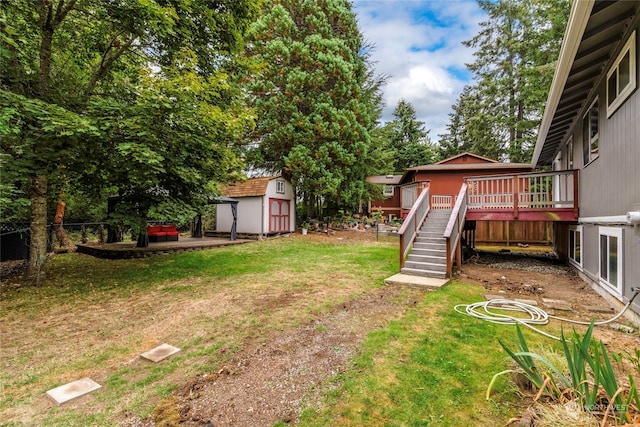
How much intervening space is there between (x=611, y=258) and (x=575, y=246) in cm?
339

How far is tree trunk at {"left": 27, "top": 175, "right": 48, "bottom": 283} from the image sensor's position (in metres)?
6.53

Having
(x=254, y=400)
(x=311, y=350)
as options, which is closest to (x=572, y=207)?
(x=311, y=350)

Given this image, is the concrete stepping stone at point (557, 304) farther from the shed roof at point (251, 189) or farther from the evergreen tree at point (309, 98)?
the shed roof at point (251, 189)

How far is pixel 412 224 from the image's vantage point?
8312 mm

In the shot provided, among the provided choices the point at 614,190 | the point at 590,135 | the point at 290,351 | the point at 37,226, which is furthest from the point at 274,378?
the point at 590,135

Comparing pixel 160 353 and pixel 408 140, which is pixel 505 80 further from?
pixel 160 353

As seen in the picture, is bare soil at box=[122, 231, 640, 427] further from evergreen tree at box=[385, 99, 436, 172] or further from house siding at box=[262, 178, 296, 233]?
evergreen tree at box=[385, 99, 436, 172]

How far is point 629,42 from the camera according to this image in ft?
13.9

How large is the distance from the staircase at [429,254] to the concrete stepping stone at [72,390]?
626cm

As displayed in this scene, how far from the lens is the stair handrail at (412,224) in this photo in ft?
24.0

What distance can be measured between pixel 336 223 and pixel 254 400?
669 inches

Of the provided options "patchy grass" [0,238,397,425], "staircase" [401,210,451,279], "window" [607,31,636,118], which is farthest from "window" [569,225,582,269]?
"patchy grass" [0,238,397,425]

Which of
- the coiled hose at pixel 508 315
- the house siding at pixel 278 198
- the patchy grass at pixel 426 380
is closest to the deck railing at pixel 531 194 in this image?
the coiled hose at pixel 508 315

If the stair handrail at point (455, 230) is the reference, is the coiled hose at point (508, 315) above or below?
below
